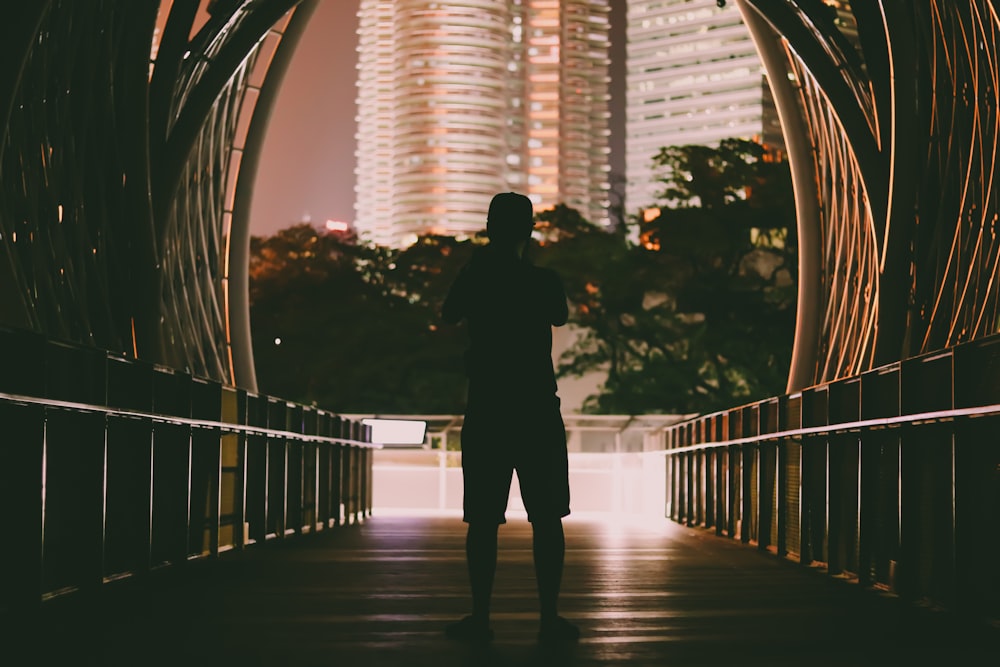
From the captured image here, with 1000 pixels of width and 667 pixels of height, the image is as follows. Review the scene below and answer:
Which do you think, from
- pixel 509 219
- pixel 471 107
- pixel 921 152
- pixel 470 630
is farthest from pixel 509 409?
pixel 471 107

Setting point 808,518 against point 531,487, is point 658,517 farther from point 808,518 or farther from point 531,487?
point 531,487

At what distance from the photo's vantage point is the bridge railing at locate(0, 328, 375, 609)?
22.3ft

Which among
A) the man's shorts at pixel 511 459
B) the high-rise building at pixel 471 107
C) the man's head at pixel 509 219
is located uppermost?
the high-rise building at pixel 471 107

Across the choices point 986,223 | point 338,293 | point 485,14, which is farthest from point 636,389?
point 485,14

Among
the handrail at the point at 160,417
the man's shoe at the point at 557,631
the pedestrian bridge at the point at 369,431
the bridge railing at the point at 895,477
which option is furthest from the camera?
the handrail at the point at 160,417

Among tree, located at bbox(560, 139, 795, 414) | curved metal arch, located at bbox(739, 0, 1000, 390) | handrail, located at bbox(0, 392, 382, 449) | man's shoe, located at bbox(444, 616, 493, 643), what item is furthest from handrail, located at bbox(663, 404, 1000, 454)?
tree, located at bbox(560, 139, 795, 414)

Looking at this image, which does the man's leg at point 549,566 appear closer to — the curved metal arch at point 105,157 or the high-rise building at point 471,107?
the curved metal arch at point 105,157

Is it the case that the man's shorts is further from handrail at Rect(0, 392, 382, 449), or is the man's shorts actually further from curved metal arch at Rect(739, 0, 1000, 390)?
curved metal arch at Rect(739, 0, 1000, 390)

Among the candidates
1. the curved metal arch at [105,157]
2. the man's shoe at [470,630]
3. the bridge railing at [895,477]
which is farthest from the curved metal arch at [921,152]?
the man's shoe at [470,630]

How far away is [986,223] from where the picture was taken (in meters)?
16.4

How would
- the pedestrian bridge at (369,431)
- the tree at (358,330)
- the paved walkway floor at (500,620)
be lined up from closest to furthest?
the paved walkway floor at (500,620) → the pedestrian bridge at (369,431) → the tree at (358,330)

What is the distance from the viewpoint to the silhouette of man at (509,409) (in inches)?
243

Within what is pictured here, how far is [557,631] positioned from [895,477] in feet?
8.70

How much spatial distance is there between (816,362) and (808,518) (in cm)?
1422
